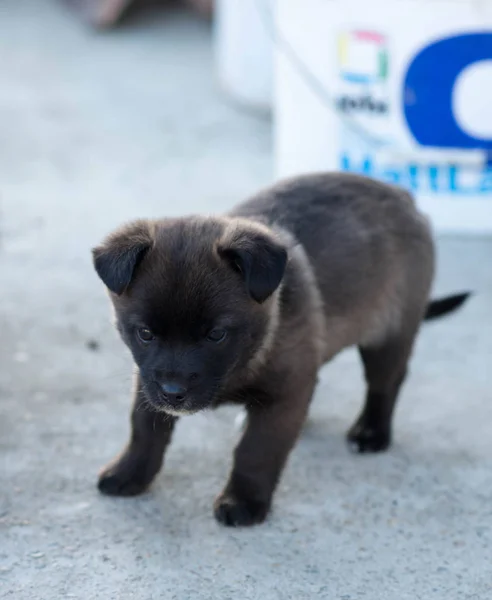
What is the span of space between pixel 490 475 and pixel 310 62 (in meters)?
3.03

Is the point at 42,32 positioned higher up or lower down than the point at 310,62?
lower down

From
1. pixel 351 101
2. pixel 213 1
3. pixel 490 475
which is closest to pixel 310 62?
pixel 351 101

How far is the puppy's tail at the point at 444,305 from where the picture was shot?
448 cm

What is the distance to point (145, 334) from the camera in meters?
3.26

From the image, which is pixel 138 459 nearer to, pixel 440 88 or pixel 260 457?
pixel 260 457

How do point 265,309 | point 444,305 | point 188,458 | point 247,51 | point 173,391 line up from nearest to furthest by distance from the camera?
point 173,391
point 265,309
point 188,458
point 444,305
point 247,51

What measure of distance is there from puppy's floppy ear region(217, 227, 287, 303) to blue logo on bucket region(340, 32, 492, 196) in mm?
3128

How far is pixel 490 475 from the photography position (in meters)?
4.02

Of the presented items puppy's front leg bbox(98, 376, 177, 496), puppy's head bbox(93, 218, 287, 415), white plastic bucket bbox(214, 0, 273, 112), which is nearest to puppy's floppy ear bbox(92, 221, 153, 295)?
puppy's head bbox(93, 218, 287, 415)

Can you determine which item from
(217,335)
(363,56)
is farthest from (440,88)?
(217,335)

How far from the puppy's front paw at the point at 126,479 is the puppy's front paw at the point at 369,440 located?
831mm

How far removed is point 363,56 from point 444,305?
2.14 meters

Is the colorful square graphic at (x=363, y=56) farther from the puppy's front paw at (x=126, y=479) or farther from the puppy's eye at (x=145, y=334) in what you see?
the puppy's eye at (x=145, y=334)

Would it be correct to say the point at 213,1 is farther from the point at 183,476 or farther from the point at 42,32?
the point at 183,476
